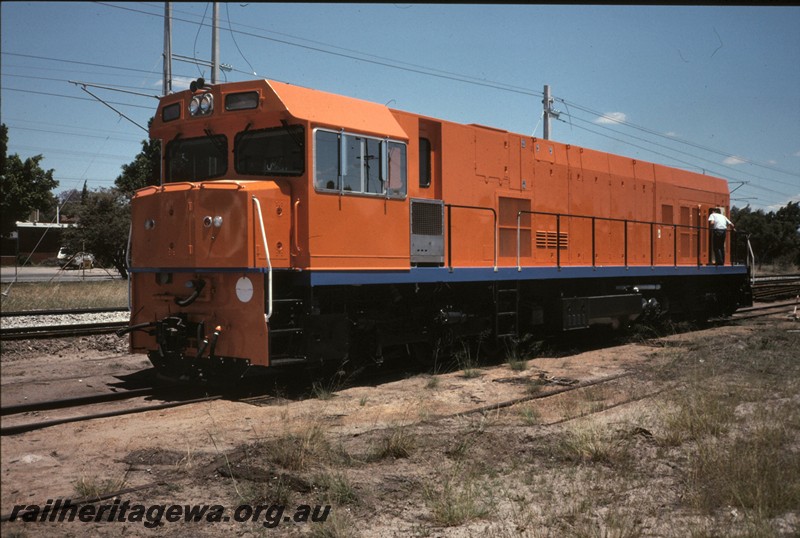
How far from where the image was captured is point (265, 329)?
7.75 metres

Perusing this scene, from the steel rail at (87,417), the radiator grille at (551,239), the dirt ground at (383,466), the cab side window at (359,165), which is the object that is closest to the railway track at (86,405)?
the steel rail at (87,417)

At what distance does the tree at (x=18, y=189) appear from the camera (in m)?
2.21

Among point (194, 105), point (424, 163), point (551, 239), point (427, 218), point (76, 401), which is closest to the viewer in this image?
point (76, 401)

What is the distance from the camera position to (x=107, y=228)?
1670cm

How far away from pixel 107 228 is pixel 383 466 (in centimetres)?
1340

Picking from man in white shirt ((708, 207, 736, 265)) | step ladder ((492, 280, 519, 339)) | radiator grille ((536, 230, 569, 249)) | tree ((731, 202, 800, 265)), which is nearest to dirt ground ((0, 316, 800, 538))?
step ladder ((492, 280, 519, 339))

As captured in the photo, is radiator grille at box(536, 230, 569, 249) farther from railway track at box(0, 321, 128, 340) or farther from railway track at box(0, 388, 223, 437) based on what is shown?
railway track at box(0, 321, 128, 340)

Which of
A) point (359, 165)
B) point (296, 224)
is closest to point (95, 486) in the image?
point (296, 224)

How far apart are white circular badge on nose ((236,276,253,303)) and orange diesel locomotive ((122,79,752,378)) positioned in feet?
0.08

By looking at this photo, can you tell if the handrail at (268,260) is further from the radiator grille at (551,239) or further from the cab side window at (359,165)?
the radiator grille at (551,239)

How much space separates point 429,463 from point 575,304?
8.08 meters

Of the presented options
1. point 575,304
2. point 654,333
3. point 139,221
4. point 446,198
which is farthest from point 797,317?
point 139,221

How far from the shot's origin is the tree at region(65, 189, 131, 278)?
45.1 ft

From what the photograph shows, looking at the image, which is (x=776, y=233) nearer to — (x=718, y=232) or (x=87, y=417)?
(x=718, y=232)
